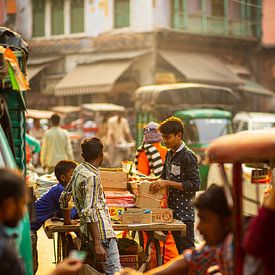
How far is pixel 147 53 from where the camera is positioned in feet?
110

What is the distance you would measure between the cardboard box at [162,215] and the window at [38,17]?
30.7m

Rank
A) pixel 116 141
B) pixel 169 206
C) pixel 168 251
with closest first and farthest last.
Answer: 1. pixel 169 206
2. pixel 168 251
3. pixel 116 141

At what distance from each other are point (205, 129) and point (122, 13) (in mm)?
16129

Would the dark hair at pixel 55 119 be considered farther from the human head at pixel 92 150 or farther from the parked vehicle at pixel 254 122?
the human head at pixel 92 150

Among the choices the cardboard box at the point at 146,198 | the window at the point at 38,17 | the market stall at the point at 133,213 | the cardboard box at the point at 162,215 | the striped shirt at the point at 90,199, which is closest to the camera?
the striped shirt at the point at 90,199

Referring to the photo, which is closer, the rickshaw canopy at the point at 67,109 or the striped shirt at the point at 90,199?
the striped shirt at the point at 90,199

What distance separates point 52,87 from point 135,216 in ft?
94.7

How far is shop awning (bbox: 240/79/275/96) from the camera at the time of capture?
35.2m

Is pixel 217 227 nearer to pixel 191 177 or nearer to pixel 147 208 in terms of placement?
pixel 147 208

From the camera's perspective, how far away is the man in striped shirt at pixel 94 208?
23.2 ft

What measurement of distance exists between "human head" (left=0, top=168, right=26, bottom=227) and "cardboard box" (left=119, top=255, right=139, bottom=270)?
12.6ft

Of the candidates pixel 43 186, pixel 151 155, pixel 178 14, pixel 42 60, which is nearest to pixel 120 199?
pixel 43 186

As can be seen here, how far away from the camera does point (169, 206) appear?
8500mm

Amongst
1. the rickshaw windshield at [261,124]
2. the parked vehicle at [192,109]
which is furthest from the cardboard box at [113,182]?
the rickshaw windshield at [261,124]
